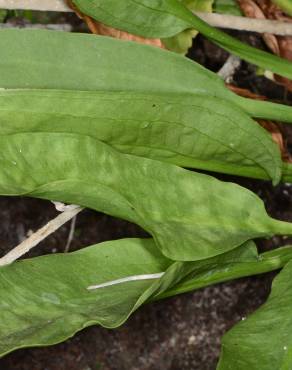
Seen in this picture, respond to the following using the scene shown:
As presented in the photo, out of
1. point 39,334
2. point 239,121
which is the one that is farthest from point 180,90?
point 39,334

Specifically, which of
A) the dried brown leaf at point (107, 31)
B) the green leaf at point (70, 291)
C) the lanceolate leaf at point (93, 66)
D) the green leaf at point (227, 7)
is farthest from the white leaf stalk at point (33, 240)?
the green leaf at point (227, 7)

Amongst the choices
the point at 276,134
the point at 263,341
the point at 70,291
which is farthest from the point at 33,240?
the point at 276,134

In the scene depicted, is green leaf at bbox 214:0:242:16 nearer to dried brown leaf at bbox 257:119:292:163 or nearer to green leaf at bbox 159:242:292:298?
dried brown leaf at bbox 257:119:292:163

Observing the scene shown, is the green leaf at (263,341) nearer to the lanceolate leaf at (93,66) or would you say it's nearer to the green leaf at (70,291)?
the green leaf at (70,291)

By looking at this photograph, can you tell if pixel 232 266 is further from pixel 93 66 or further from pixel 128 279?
pixel 93 66

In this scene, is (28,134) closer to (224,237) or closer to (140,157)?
(140,157)

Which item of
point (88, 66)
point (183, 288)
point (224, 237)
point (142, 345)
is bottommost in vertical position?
point (142, 345)
